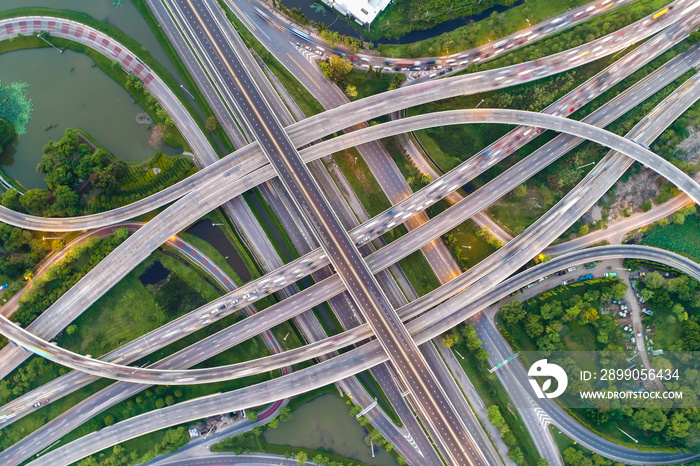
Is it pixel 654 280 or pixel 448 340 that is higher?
pixel 448 340

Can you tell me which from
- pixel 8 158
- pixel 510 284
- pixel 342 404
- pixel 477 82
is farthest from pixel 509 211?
pixel 8 158

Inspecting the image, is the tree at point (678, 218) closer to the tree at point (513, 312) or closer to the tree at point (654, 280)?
the tree at point (654, 280)

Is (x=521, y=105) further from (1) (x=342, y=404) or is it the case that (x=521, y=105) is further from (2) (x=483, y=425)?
(1) (x=342, y=404)

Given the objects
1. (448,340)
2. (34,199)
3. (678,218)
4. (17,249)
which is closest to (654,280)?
(678,218)

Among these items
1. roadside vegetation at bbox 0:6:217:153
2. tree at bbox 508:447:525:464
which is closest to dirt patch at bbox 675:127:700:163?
tree at bbox 508:447:525:464

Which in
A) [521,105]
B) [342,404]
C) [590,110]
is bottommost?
[342,404]

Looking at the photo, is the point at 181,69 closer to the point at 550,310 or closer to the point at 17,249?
the point at 17,249

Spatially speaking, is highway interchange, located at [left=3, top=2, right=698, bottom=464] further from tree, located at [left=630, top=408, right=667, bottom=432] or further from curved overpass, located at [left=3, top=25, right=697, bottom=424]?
tree, located at [left=630, top=408, right=667, bottom=432]
